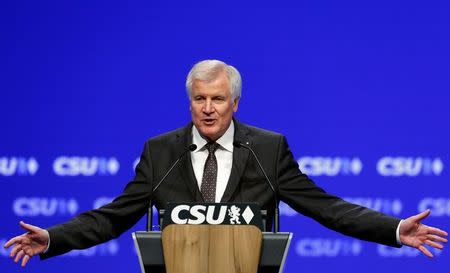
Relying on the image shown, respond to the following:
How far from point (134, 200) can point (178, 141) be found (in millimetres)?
255

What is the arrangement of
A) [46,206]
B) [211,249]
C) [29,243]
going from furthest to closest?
1. [46,206]
2. [29,243]
3. [211,249]

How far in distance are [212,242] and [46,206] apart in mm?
1952

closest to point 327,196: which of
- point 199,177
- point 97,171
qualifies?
point 199,177

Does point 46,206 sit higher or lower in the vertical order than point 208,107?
lower

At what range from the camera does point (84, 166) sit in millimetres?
4309

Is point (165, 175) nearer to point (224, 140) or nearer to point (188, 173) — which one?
point (188, 173)

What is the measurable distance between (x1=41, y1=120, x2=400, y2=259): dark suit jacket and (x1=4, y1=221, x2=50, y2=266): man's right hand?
12 cm

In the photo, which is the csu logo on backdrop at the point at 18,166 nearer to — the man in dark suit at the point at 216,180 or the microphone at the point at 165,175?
the man in dark suit at the point at 216,180

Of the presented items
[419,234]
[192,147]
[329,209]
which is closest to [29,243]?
[192,147]

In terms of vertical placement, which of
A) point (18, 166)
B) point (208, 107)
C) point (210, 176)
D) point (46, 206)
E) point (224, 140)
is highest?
point (208, 107)

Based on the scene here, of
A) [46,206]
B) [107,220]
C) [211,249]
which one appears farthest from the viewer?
[46,206]

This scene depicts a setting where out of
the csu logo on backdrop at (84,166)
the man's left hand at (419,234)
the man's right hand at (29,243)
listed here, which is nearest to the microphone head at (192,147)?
the man's right hand at (29,243)

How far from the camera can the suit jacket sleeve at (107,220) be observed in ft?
9.55

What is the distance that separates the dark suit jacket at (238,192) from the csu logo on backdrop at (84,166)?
1105mm
